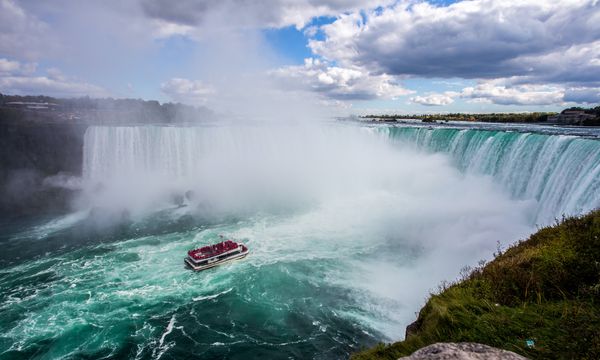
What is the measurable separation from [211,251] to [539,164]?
18628 mm

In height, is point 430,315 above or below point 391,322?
above

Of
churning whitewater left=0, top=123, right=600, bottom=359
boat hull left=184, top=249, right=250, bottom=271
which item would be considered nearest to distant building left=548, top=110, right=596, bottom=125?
churning whitewater left=0, top=123, right=600, bottom=359

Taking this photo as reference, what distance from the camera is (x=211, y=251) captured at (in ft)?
55.8

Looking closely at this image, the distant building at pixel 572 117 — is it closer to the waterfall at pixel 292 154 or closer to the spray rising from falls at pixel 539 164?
the waterfall at pixel 292 154

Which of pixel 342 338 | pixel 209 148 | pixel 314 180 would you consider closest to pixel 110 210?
pixel 209 148

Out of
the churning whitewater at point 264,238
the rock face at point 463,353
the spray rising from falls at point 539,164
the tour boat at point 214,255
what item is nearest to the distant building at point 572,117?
the churning whitewater at point 264,238

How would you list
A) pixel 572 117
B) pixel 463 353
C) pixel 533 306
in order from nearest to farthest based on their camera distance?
pixel 463 353, pixel 533 306, pixel 572 117

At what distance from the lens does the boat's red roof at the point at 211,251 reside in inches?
655

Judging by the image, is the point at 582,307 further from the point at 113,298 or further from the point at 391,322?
the point at 113,298

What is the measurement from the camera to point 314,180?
34.5 metres

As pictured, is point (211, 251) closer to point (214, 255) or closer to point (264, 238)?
point (214, 255)

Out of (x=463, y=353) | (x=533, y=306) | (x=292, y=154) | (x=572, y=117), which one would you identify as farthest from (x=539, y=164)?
(x=572, y=117)

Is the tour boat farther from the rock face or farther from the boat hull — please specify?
the rock face

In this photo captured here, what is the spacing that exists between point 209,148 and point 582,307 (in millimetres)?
34079
